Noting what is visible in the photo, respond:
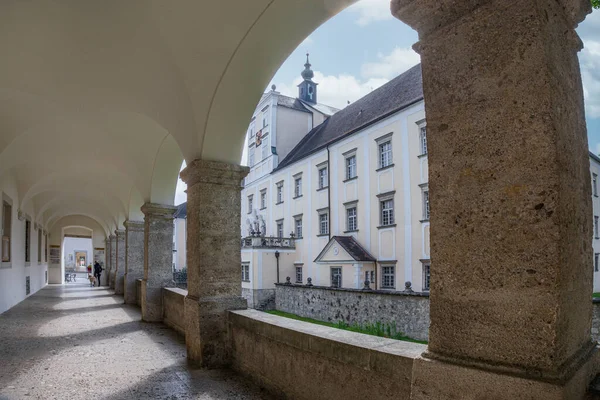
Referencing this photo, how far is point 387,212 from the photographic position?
20.9 meters

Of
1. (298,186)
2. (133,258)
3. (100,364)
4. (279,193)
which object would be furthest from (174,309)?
(279,193)

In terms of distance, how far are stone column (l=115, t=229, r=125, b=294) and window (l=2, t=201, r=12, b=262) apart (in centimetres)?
495

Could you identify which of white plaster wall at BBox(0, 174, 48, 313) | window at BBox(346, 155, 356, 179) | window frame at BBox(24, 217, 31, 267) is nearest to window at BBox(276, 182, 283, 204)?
window at BBox(346, 155, 356, 179)

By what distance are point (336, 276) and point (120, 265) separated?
1145cm

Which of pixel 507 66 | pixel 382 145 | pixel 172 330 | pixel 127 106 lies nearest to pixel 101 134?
pixel 127 106

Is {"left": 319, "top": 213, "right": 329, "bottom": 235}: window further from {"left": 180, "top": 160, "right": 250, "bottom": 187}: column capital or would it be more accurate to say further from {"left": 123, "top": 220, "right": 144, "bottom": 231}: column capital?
{"left": 180, "top": 160, "right": 250, "bottom": 187}: column capital

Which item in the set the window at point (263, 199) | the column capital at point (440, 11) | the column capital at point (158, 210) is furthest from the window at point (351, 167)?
the column capital at point (440, 11)

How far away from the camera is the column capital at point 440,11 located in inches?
71.3

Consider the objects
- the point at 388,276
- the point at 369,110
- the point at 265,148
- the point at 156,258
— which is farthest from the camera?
the point at 265,148

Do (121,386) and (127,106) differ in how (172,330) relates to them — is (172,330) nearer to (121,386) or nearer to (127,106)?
(121,386)

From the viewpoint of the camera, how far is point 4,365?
17.6ft

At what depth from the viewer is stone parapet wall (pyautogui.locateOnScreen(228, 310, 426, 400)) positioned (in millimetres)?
2648

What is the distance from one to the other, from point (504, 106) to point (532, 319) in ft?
2.72

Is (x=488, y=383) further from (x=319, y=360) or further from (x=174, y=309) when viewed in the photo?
(x=174, y=309)
